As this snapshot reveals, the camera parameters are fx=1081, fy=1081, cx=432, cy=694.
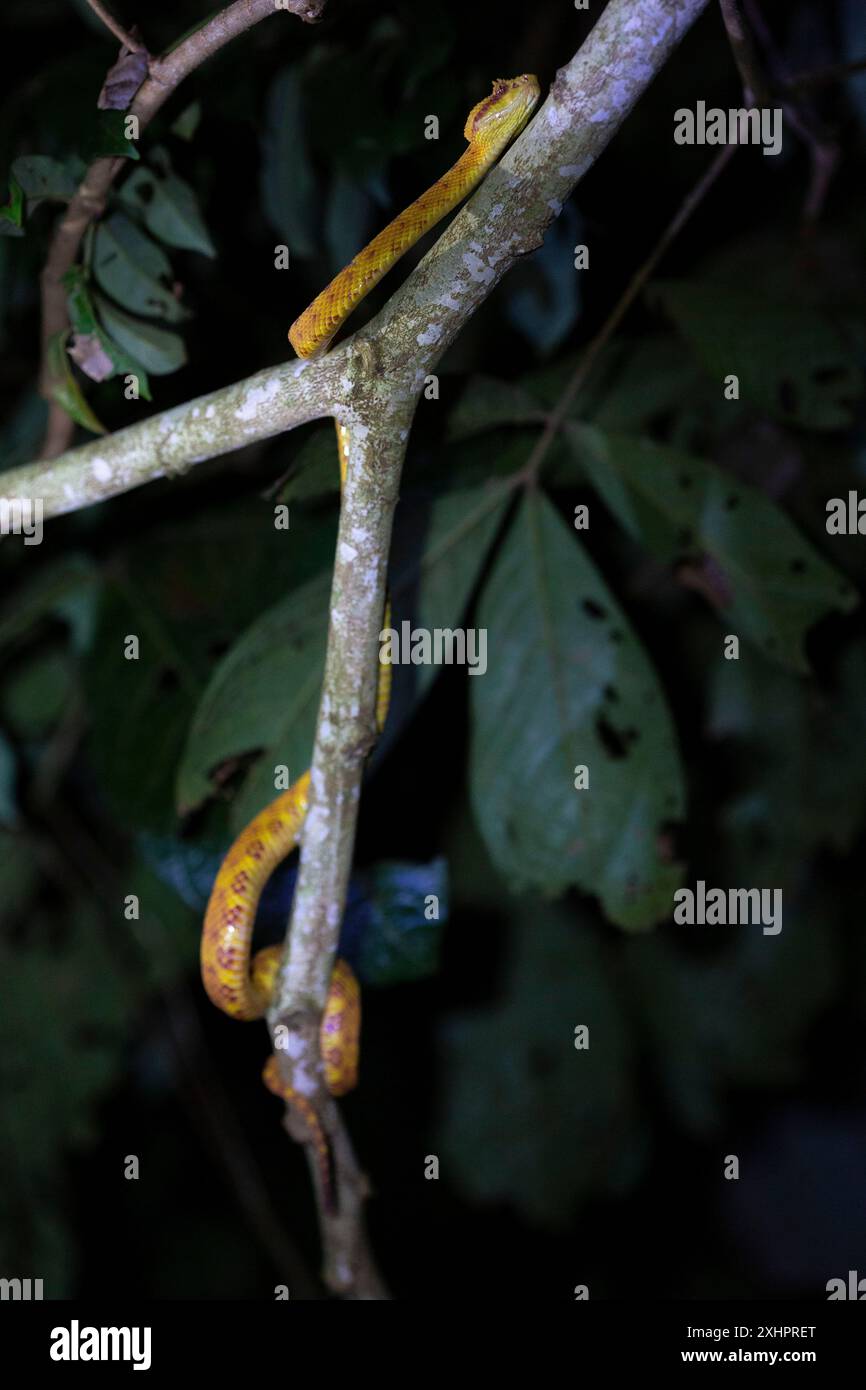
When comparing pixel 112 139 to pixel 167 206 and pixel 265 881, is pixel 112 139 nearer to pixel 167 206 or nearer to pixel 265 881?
pixel 167 206

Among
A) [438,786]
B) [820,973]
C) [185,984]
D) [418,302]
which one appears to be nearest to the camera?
[418,302]

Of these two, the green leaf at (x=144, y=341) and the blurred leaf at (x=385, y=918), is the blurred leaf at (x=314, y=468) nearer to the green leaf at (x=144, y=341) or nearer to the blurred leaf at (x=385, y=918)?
the green leaf at (x=144, y=341)

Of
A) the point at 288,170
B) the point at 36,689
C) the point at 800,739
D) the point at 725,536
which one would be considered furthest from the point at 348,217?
the point at 800,739

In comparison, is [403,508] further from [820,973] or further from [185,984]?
[820,973]

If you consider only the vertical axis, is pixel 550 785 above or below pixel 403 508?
below
